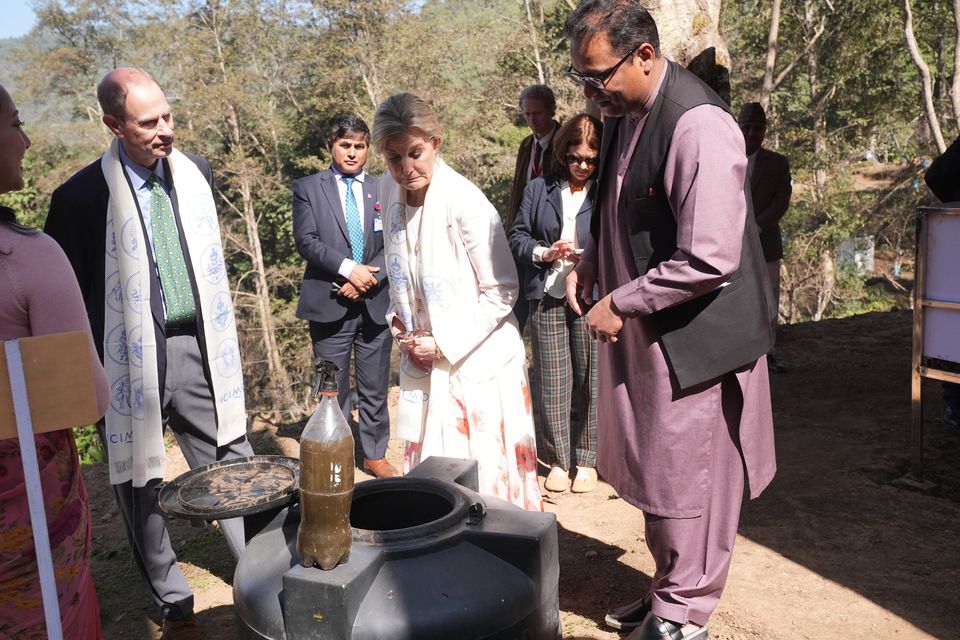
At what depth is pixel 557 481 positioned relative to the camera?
444 centimetres

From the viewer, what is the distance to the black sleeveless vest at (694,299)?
2398 mm

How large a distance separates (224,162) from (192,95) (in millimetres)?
2140

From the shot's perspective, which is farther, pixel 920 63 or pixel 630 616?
pixel 920 63

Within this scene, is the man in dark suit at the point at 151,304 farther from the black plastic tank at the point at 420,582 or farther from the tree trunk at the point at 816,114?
the tree trunk at the point at 816,114

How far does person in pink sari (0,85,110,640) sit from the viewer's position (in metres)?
1.79

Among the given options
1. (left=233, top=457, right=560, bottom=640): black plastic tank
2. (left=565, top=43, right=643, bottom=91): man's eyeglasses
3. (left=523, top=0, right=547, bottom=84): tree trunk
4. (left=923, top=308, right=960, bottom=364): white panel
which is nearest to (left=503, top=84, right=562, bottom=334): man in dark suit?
(left=923, top=308, right=960, bottom=364): white panel

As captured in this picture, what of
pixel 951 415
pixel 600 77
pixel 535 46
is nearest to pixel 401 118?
pixel 600 77

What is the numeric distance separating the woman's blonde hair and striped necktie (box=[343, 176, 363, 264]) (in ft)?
5.72

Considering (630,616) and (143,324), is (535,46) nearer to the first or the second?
(143,324)

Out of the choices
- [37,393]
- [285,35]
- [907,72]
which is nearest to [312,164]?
[285,35]

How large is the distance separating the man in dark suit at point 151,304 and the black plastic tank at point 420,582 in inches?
49.5

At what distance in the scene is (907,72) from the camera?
2091 cm

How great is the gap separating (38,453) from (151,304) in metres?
1.21

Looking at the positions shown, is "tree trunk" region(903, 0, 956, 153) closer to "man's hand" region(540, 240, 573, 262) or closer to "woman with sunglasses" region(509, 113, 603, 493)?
"woman with sunglasses" region(509, 113, 603, 493)
